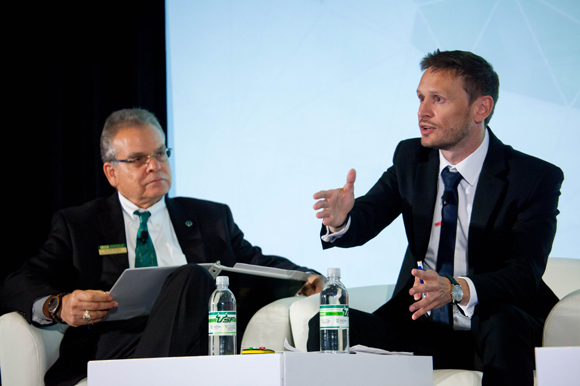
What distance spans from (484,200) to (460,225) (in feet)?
0.42

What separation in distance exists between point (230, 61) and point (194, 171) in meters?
0.65

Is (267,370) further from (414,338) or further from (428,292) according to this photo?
(414,338)

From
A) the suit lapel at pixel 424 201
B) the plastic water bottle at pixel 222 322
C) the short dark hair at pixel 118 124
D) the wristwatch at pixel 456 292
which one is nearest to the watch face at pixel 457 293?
the wristwatch at pixel 456 292

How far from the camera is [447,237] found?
2.10 metres

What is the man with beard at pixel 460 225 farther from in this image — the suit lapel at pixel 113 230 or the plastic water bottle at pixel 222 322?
the suit lapel at pixel 113 230

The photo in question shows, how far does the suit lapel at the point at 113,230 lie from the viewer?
2465 mm

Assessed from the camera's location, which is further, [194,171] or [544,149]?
[194,171]

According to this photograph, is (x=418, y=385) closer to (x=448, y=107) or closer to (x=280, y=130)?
(x=448, y=107)

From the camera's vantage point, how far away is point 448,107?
2.20 metres

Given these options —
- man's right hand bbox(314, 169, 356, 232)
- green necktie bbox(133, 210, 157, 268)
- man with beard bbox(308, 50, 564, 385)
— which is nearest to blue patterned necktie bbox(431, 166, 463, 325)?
man with beard bbox(308, 50, 564, 385)

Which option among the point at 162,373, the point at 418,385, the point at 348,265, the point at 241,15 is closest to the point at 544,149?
the point at 348,265

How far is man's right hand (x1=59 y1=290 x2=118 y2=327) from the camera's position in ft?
6.79

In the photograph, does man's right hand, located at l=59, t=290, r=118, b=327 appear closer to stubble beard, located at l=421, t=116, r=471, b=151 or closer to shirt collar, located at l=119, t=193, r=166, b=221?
shirt collar, located at l=119, t=193, r=166, b=221

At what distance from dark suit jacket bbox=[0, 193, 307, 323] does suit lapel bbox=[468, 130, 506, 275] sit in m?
0.77
